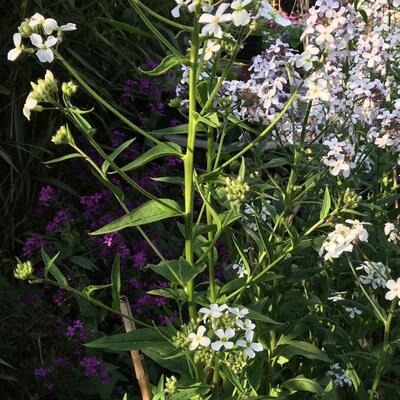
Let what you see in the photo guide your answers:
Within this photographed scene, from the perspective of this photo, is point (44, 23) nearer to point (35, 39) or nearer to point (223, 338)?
point (35, 39)

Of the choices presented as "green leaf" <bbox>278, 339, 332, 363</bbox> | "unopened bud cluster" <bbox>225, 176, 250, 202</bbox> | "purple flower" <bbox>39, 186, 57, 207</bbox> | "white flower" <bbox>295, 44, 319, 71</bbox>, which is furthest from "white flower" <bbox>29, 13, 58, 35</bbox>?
"purple flower" <bbox>39, 186, 57, 207</bbox>

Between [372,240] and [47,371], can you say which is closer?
[47,371]

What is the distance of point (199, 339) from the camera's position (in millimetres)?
1464

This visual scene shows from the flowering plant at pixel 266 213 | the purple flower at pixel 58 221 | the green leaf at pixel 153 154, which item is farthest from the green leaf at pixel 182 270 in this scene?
the purple flower at pixel 58 221

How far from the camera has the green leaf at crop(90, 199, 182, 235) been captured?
1482 mm

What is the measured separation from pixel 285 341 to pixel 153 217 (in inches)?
24.9

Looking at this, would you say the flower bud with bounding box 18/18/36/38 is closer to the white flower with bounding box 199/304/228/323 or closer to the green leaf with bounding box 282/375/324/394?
the white flower with bounding box 199/304/228/323

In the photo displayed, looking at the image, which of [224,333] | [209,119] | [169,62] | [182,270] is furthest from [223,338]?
[169,62]

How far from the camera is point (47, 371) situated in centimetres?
213

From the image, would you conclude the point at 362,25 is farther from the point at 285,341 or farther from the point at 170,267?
the point at 170,267

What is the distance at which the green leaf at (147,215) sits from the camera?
1482mm

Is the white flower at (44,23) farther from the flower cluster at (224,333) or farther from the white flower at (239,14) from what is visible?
the flower cluster at (224,333)

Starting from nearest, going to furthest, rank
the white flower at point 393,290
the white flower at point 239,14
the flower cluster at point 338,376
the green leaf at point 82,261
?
1. the white flower at point 239,14
2. the white flower at point 393,290
3. the flower cluster at point 338,376
4. the green leaf at point 82,261

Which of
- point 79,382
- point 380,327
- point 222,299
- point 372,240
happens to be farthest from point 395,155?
point 79,382
